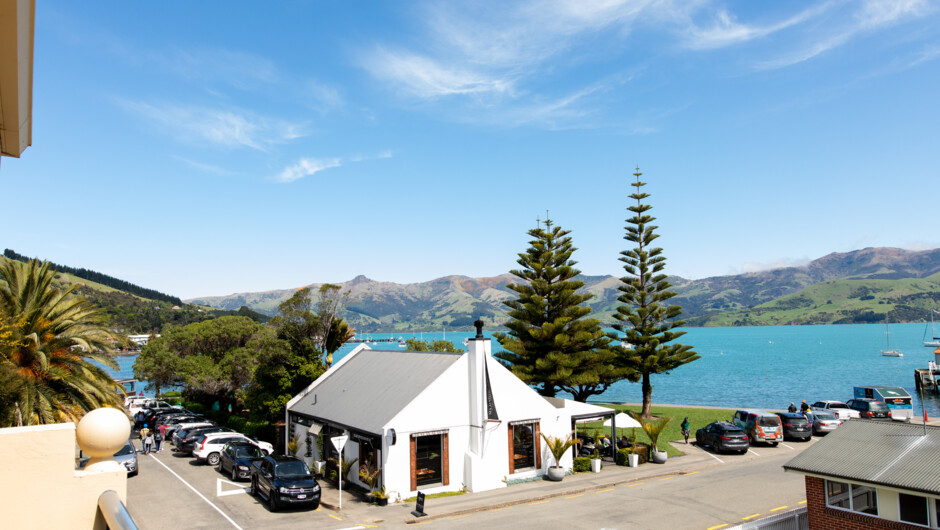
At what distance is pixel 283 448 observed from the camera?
97.1ft

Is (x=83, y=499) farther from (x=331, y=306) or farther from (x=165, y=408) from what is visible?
(x=165, y=408)

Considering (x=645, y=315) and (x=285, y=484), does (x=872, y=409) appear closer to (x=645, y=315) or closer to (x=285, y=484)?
(x=645, y=315)

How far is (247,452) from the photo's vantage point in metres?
24.0

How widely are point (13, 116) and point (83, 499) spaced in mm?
2664

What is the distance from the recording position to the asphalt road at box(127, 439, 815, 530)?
17.2 metres

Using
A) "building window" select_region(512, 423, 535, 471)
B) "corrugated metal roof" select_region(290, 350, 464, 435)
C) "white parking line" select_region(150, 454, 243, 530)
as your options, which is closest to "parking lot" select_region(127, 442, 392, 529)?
"white parking line" select_region(150, 454, 243, 530)

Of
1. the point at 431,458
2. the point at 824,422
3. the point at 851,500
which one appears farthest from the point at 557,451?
the point at 824,422

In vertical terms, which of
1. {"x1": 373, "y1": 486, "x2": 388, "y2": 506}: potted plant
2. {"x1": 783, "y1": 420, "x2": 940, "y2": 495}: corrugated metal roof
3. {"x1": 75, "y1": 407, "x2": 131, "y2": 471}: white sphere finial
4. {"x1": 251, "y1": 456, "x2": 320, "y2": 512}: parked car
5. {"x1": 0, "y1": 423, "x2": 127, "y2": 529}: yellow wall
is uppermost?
{"x1": 75, "y1": 407, "x2": 131, "y2": 471}: white sphere finial

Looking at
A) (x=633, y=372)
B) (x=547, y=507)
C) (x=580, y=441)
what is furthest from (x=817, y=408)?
(x=547, y=507)

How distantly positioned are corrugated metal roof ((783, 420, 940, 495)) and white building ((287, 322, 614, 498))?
35.0 feet

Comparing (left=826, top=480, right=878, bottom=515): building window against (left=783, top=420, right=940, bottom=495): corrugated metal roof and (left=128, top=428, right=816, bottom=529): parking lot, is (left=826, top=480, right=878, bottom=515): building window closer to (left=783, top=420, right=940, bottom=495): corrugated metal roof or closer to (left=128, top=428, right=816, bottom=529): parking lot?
(left=783, top=420, right=940, bottom=495): corrugated metal roof

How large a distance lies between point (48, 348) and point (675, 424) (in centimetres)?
3315

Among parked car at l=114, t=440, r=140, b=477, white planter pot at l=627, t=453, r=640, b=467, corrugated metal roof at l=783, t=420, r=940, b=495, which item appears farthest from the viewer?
white planter pot at l=627, t=453, r=640, b=467

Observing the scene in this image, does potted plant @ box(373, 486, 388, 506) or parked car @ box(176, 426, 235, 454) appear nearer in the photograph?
potted plant @ box(373, 486, 388, 506)
